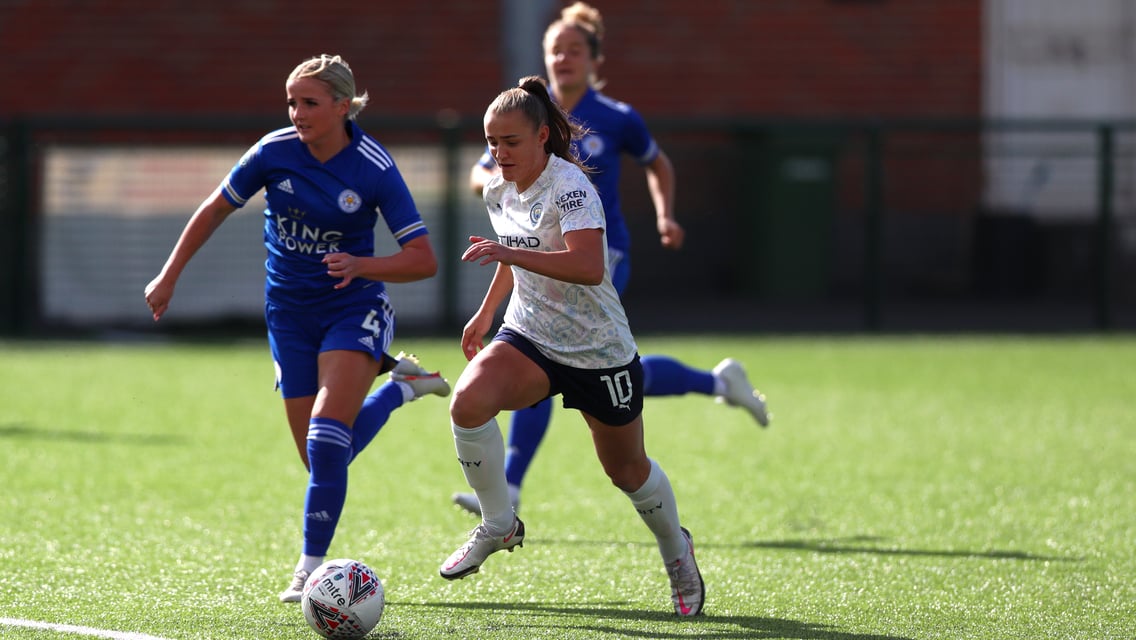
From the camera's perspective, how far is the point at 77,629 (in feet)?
14.9

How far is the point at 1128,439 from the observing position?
9.00 metres

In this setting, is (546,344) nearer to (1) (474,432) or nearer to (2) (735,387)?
(1) (474,432)

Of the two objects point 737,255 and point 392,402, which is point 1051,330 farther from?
point 392,402

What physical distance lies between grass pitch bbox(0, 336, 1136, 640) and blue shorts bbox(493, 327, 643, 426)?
67 centimetres

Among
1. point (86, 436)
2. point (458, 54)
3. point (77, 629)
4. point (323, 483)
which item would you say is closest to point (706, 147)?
point (458, 54)

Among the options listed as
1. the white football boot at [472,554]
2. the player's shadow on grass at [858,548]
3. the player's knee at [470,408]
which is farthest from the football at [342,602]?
the player's shadow on grass at [858,548]

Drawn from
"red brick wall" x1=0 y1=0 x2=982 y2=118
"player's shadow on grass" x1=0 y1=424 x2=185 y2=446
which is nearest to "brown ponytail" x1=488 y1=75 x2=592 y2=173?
"player's shadow on grass" x1=0 y1=424 x2=185 y2=446

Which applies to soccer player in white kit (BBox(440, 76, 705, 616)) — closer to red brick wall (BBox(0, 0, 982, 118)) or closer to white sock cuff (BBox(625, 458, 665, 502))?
white sock cuff (BBox(625, 458, 665, 502))

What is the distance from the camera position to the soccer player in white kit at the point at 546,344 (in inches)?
184

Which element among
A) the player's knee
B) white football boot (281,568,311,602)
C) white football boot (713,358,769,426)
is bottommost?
white football boot (713,358,769,426)

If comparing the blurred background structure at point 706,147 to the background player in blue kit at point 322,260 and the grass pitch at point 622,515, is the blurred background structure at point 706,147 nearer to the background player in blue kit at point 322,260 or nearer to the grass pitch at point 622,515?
the grass pitch at point 622,515

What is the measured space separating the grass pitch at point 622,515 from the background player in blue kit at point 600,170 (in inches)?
16.6

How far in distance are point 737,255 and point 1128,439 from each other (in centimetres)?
898

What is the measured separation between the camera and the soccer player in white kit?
467cm
